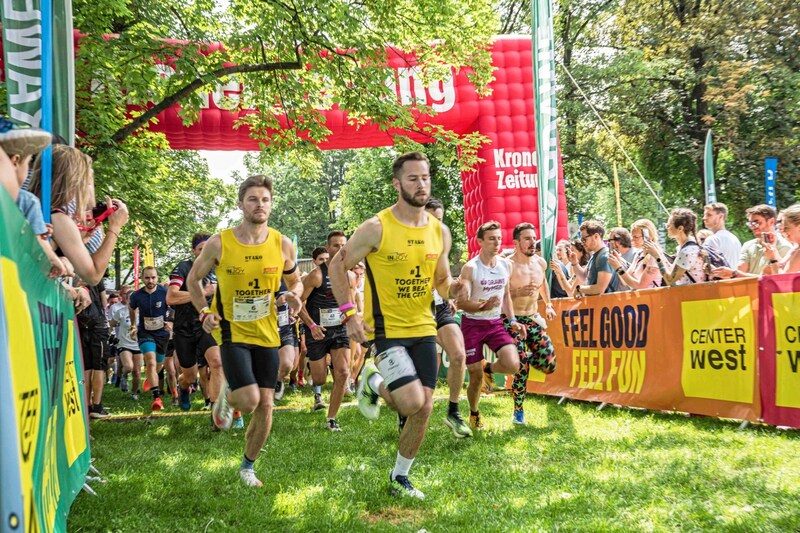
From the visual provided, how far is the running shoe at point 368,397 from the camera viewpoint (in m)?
5.67

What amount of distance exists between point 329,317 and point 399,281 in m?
4.85

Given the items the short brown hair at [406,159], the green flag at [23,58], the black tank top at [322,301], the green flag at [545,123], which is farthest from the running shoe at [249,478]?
the green flag at [545,123]

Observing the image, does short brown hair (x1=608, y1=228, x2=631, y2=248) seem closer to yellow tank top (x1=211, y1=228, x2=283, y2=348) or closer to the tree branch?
yellow tank top (x1=211, y1=228, x2=283, y2=348)

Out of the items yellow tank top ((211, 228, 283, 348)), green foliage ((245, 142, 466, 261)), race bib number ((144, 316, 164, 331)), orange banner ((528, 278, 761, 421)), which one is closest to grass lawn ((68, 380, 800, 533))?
orange banner ((528, 278, 761, 421))

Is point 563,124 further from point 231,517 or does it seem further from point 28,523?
point 28,523

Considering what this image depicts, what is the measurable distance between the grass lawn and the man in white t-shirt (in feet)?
7.07

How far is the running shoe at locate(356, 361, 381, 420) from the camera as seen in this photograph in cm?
567

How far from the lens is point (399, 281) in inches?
203

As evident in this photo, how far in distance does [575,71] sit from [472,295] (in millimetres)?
23191

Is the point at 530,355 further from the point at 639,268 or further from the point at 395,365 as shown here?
the point at 395,365

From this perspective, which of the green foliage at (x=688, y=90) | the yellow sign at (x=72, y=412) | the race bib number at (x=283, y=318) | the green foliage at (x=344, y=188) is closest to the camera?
the yellow sign at (x=72, y=412)

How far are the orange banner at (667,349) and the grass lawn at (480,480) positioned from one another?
32 centimetres

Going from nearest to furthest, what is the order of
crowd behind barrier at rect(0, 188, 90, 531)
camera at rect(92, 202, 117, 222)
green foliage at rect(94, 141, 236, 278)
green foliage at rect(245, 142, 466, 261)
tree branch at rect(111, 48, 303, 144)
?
crowd behind barrier at rect(0, 188, 90, 531), camera at rect(92, 202, 117, 222), tree branch at rect(111, 48, 303, 144), green foliage at rect(94, 141, 236, 278), green foliage at rect(245, 142, 466, 261)

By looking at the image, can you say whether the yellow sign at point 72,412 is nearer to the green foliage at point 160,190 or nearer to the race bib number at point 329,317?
the race bib number at point 329,317
